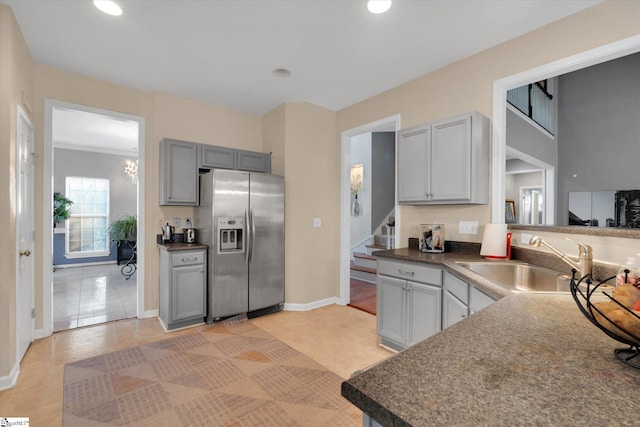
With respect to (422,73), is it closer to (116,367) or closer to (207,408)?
(207,408)

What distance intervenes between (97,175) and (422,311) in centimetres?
797

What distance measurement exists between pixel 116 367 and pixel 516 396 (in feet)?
9.78

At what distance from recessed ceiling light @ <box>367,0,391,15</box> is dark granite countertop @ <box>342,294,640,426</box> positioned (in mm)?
2215

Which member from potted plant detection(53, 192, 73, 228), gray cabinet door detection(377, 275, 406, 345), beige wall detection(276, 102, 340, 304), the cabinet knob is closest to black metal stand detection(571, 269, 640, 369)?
the cabinet knob

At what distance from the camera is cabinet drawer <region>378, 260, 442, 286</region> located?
→ 238 cm

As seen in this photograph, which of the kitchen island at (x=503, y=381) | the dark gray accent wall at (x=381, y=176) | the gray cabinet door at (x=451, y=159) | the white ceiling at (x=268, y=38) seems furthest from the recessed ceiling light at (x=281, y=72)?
the dark gray accent wall at (x=381, y=176)

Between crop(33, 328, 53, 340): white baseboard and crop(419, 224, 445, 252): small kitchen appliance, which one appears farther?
crop(33, 328, 53, 340): white baseboard

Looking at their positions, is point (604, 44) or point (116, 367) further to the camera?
point (116, 367)

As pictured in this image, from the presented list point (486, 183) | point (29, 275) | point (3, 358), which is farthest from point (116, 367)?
point (486, 183)

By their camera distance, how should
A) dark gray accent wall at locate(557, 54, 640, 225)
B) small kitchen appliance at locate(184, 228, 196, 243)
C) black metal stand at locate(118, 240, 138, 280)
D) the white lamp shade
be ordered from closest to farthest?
the white lamp shade, small kitchen appliance at locate(184, 228, 196, 243), dark gray accent wall at locate(557, 54, 640, 225), black metal stand at locate(118, 240, 138, 280)

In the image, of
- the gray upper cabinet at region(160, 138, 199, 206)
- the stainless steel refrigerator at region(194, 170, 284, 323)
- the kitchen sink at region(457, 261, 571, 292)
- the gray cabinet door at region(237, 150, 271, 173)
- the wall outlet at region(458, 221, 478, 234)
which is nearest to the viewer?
the kitchen sink at region(457, 261, 571, 292)

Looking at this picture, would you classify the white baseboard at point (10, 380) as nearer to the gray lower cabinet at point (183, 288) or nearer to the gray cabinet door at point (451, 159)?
the gray lower cabinet at point (183, 288)

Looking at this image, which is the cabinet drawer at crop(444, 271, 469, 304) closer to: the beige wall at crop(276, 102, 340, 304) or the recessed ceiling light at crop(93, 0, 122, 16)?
the beige wall at crop(276, 102, 340, 304)

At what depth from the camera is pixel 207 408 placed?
2.03 meters
